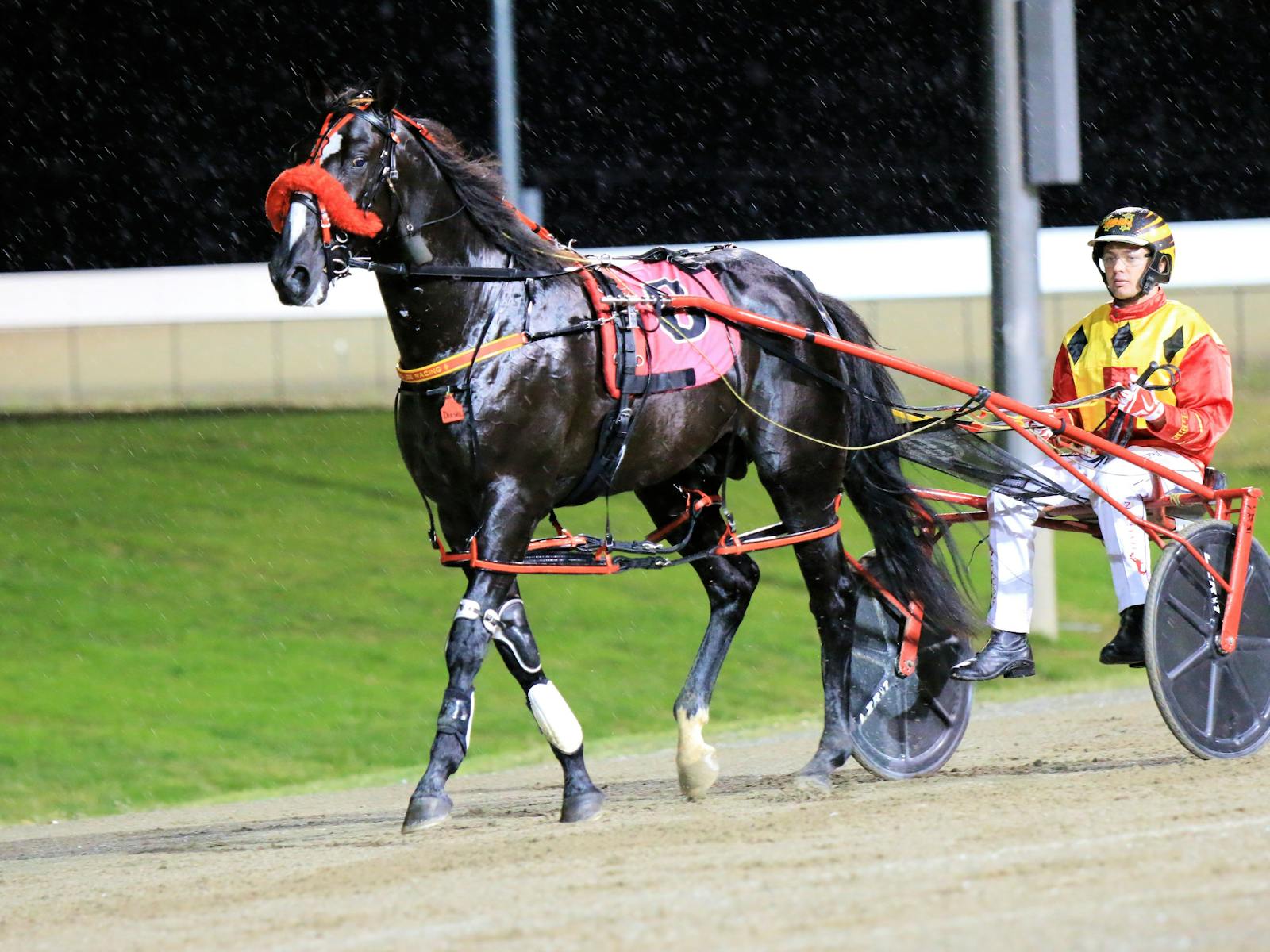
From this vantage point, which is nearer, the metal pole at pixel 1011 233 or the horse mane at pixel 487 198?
the horse mane at pixel 487 198

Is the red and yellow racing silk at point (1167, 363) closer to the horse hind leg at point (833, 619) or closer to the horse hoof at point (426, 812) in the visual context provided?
the horse hind leg at point (833, 619)

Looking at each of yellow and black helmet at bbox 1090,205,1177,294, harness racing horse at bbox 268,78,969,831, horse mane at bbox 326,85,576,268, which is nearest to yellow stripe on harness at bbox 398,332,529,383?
harness racing horse at bbox 268,78,969,831

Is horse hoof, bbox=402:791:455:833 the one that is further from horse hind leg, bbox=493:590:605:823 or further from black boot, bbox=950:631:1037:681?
black boot, bbox=950:631:1037:681

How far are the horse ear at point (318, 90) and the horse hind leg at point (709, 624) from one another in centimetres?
177

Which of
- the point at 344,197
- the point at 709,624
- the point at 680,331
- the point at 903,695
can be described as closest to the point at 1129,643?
the point at 903,695

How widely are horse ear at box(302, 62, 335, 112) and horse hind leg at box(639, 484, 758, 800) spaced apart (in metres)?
1.77

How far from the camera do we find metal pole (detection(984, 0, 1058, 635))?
9.81 m

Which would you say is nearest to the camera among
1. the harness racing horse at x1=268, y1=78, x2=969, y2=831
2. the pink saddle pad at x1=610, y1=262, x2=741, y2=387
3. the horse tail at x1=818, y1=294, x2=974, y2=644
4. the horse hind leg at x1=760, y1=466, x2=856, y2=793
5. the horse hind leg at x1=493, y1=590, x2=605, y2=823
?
the harness racing horse at x1=268, y1=78, x2=969, y2=831

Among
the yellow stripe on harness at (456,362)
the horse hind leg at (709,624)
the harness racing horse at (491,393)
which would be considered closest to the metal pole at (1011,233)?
the horse hind leg at (709,624)

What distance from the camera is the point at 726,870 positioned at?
4340 mm

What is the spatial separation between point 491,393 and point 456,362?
0.13 meters

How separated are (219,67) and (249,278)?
11.5 feet

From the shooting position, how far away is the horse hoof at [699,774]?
5770 millimetres

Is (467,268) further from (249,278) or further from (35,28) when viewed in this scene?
(35,28)
